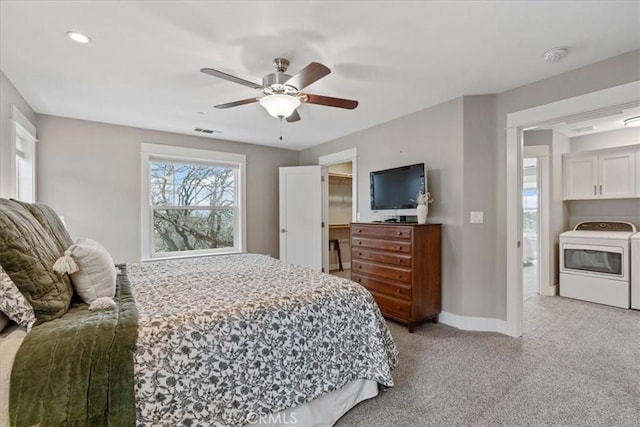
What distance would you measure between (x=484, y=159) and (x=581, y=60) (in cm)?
103

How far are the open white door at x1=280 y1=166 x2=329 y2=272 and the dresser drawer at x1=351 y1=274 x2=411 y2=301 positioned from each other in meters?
1.31

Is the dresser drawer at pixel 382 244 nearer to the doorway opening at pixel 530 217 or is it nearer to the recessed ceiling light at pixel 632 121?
the recessed ceiling light at pixel 632 121

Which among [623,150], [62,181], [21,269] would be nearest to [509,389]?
[21,269]

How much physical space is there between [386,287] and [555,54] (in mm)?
2496

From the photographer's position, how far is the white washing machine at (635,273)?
3.63 meters

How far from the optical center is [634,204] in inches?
163

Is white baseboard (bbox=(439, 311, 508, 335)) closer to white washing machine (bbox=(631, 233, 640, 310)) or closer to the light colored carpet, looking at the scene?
the light colored carpet

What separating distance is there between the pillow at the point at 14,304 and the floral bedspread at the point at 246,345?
1.35 feet

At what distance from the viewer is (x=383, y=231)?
10.9ft

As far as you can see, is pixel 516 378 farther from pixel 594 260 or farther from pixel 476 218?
pixel 594 260

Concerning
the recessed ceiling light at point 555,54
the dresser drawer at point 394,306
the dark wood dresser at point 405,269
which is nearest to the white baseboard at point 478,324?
the dark wood dresser at point 405,269

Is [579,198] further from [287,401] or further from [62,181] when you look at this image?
[62,181]

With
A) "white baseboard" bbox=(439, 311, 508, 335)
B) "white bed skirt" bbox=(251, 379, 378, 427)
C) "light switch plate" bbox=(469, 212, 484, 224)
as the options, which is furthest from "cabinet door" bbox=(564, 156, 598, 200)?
"white bed skirt" bbox=(251, 379, 378, 427)

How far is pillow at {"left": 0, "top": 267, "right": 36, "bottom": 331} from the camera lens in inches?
47.6
